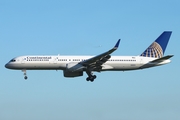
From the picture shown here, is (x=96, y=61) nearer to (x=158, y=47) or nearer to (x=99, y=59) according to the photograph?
(x=99, y=59)

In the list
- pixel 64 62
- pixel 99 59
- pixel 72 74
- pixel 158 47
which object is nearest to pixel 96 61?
pixel 99 59

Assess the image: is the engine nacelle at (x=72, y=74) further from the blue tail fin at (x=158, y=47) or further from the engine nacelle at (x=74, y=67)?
the blue tail fin at (x=158, y=47)

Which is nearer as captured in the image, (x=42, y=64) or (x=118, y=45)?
(x=118, y=45)

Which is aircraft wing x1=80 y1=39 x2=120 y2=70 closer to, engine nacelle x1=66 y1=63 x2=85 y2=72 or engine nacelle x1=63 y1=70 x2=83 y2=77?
engine nacelle x1=66 y1=63 x2=85 y2=72

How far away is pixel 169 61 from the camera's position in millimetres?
90625

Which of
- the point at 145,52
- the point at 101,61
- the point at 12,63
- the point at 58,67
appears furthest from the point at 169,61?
the point at 12,63

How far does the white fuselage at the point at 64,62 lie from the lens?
87125mm

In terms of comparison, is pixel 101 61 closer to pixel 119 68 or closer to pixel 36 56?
pixel 119 68

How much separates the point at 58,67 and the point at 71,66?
2182mm

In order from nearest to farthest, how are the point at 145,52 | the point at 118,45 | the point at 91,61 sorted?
the point at 118,45 → the point at 91,61 → the point at 145,52

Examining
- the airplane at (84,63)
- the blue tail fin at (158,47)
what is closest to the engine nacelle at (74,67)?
the airplane at (84,63)

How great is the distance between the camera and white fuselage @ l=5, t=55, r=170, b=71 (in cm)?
8712

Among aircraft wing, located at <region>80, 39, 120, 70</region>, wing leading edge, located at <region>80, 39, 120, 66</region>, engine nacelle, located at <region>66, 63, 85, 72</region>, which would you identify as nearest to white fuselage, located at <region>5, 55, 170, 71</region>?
engine nacelle, located at <region>66, 63, 85, 72</region>

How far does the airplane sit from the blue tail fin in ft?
4.43
